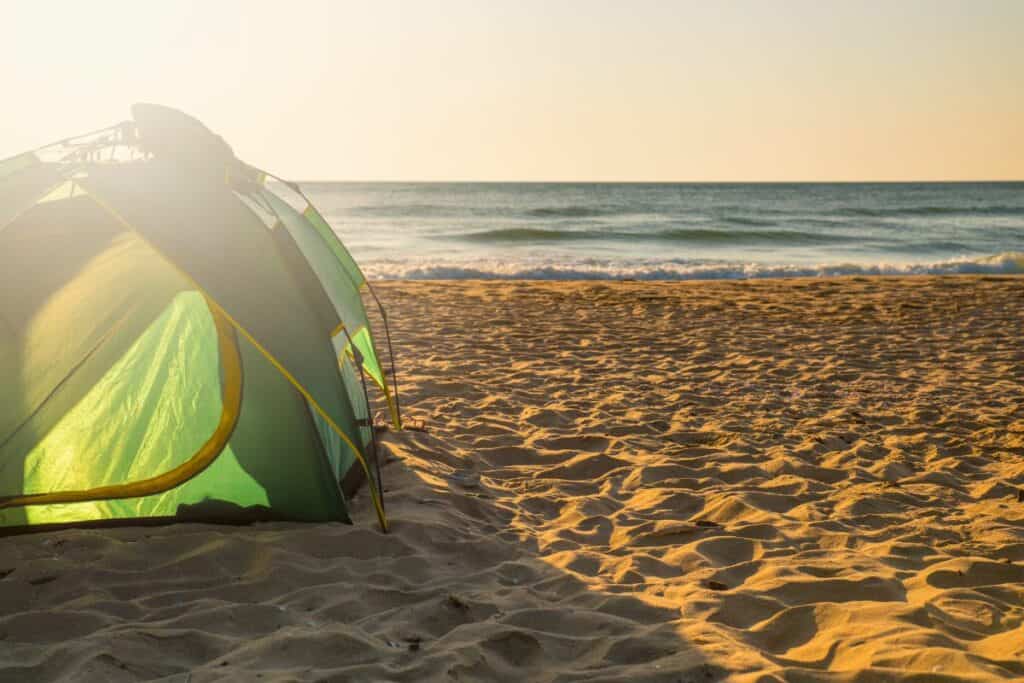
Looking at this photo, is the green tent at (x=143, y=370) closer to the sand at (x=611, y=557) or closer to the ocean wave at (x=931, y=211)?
the sand at (x=611, y=557)

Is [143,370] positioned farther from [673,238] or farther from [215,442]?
[673,238]

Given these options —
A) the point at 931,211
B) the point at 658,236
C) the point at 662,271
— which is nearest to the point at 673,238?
the point at 658,236

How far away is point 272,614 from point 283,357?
88 centimetres

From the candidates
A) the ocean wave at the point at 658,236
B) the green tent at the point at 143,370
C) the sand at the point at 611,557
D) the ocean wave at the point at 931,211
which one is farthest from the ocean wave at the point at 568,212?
the green tent at the point at 143,370

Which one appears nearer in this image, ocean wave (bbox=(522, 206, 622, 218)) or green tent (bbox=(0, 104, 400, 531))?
green tent (bbox=(0, 104, 400, 531))

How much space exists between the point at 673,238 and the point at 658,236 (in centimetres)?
72

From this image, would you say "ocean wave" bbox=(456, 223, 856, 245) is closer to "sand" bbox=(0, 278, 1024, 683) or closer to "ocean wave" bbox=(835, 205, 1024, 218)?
"ocean wave" bbox=(835, 205, 1024, 218)

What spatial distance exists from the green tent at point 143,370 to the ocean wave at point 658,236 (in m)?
22.2

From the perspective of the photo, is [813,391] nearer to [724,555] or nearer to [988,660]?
[724,555]

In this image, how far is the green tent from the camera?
346cm

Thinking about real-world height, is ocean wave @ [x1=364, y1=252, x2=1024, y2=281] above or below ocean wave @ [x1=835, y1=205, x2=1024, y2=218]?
below

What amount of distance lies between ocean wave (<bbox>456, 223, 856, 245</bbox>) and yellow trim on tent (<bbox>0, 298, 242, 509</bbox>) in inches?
881

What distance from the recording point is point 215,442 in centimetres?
366

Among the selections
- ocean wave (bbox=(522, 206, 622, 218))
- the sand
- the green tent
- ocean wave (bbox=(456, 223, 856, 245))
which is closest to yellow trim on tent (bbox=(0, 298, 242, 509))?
the green tent
